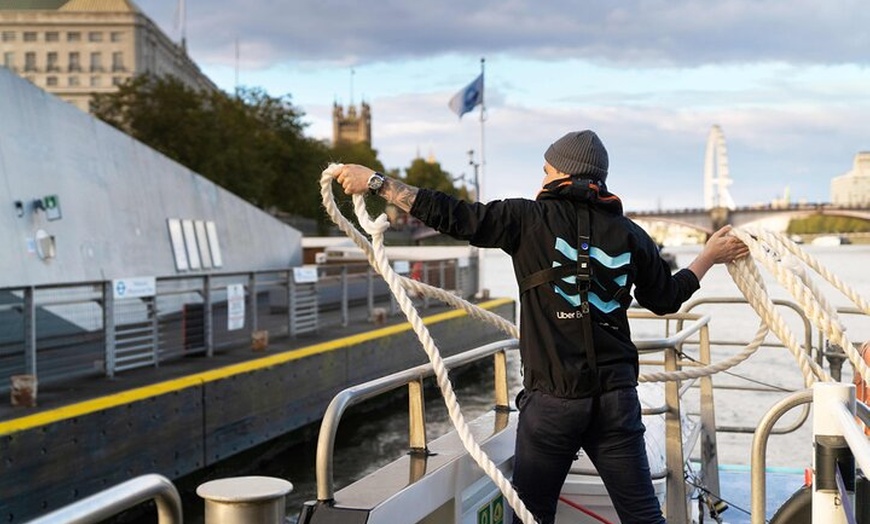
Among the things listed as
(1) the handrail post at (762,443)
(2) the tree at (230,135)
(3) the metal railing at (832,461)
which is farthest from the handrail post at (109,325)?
(2) the tree at (230,135)

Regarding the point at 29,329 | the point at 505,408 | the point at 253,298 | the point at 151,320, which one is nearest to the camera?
the point at 505,408

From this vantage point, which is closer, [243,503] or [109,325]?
[243,503]

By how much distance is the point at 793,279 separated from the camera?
4.05 meters

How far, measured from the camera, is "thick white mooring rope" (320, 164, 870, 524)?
3668mm

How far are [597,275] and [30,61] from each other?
321 feet

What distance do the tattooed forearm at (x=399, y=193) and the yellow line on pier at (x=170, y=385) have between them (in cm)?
182

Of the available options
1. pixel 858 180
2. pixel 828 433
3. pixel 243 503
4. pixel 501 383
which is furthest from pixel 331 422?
pixel 858 180

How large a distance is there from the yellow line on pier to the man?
1.68m

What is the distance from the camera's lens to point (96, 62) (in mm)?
94812

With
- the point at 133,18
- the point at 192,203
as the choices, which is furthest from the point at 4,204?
the point at 133,18

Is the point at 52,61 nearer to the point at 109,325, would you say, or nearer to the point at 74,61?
the point at 74,61

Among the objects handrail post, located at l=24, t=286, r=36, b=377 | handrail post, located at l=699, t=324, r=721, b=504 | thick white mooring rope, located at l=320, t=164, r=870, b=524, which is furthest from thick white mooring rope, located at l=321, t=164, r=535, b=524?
handrail post, located at l=24, t=286, r=36, b=377

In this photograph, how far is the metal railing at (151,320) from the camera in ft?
37.7

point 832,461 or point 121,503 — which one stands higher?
point 121,503
